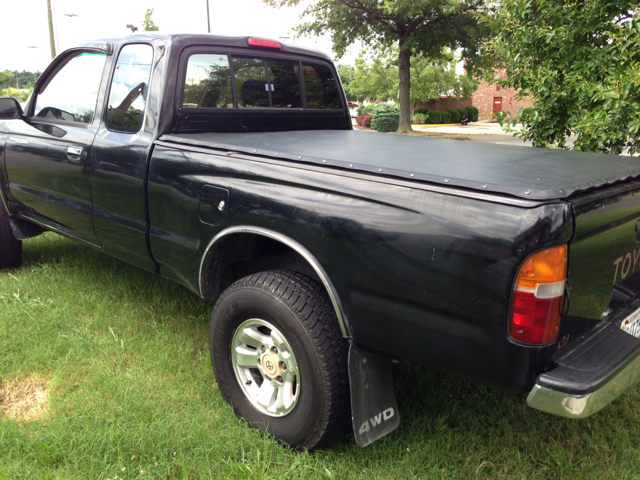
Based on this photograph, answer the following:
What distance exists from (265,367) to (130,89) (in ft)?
6.33

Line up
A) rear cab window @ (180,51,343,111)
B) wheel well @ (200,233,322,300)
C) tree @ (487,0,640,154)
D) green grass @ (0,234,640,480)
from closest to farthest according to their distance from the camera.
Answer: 1. green grass @ (0,234,640,480)
2. wheel well @ (200,233,322,300)
3. rear cab window @ (180,51,343,111)
4. tree @ (487,0,640,154)

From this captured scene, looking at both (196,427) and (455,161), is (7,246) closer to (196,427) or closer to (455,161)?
(196,427)

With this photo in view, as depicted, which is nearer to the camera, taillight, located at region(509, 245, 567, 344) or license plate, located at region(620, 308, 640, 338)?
taillight, located at region(509, 245, 567, 344)

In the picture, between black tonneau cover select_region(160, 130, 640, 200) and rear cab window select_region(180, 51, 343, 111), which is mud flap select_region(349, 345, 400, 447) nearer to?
black tonneau cover select_region(160, 130, 640, 200)

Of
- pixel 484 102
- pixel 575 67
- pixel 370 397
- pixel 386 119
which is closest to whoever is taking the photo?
pixel 370 397

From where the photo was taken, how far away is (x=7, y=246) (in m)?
4.35

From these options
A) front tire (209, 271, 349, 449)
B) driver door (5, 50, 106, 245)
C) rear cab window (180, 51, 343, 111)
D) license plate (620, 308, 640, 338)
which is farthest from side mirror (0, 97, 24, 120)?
license plate (620, 308, 640, 338)

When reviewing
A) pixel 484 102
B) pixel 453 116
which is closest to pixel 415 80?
pixel 453 116

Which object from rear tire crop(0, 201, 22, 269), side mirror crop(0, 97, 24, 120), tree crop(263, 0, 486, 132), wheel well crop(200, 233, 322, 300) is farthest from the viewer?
tree crop(263, 0, 486, 132)

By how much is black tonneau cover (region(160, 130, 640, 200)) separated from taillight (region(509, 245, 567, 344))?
20 centimetres

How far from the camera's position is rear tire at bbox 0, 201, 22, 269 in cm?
429

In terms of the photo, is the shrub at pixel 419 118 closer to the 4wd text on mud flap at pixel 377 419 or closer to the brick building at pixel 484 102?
the brick building at pixel 484 102

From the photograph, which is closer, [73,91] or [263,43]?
[263,43]

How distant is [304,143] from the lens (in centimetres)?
278
